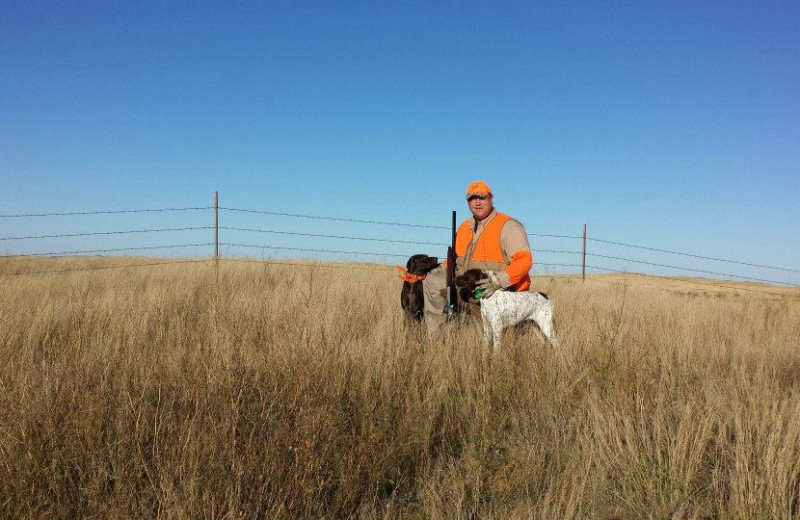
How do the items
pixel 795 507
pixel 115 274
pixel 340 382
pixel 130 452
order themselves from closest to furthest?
pixel 795 507
pixel 130 452
pixel 340 382
pixel 115 274

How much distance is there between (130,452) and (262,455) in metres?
0.60

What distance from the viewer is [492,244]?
512 cm

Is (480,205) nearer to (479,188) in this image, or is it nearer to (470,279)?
(479,188)

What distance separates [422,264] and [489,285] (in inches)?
39.8

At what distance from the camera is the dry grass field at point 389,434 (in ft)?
6.98

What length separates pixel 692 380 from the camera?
155 inches

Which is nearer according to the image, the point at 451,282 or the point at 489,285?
the point at 489,285

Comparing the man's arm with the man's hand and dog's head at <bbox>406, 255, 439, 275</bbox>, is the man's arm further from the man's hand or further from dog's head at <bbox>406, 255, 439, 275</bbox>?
dog's head at <bbox>406, 255, 439, 275</bbox>

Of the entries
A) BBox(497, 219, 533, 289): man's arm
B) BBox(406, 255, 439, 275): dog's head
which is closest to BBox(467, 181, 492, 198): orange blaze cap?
BBox(497, 219, 533, 289): man's arm

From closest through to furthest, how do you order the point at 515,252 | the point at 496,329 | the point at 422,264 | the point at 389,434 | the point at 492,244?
the point at 389,434 → the point at 496,329 → the point at 515,252 → the point at 492,244 → the point at 422,264

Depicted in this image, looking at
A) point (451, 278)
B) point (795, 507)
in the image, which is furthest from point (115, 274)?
point (795, 507)

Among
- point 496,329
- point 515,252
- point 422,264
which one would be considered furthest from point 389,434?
point 422,264

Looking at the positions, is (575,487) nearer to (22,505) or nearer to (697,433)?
(697,433)

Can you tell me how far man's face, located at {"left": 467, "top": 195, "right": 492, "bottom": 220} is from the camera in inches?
202
